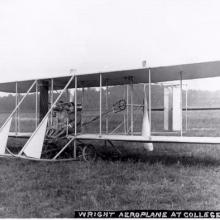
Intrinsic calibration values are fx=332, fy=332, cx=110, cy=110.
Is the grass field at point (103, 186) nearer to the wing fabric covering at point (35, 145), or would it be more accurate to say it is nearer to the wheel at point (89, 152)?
the wing fabric covering at point (35, 145)

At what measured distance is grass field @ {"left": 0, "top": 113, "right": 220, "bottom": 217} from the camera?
5336mm

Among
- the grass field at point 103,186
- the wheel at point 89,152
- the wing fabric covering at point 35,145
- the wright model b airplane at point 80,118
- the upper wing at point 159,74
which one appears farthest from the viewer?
the wheel at point 89,152

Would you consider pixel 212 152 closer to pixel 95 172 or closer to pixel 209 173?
pixel 209 173

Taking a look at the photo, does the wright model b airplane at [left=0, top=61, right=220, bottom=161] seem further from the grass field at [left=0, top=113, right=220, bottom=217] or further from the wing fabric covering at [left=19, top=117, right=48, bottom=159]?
the grass field at [left=0, top=113, right=220, bottom=217]

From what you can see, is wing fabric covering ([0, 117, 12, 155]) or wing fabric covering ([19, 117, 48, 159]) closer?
wing fabric covering ([19, 117, 48, 159])

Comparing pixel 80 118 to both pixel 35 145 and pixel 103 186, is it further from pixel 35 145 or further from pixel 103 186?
pixel 103 186

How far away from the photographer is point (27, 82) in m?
12.1

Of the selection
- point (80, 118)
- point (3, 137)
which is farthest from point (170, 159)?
point (3, 137)

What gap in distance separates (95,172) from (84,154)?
2.36 metres

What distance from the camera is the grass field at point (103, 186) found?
5.34 m

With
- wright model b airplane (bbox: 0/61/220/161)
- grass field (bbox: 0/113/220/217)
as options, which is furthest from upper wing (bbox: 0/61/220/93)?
grass field (bbox: 0/113/220/217)

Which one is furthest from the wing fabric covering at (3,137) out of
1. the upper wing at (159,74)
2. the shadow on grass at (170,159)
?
the shadow on grass at (170,159)

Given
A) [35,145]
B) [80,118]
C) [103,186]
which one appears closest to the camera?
[103,186]

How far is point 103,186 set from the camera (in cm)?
662
